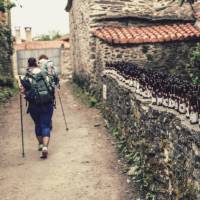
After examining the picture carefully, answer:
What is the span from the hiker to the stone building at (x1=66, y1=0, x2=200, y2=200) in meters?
1.50

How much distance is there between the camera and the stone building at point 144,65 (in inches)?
226

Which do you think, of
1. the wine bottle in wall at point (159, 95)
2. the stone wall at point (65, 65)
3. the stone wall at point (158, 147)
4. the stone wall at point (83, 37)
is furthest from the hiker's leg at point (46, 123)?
the stone wall at point (65, 65)

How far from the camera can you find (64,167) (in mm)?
7844

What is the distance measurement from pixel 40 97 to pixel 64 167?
136cm

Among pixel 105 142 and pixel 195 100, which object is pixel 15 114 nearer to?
pixel 105 142

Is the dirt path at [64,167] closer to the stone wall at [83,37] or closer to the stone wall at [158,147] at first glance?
the stone wall at [158,147]

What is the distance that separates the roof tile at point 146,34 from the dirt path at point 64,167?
296cm

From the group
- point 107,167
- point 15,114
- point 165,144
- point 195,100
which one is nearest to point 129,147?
point 107,167

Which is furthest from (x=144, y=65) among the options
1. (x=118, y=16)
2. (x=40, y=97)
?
(x=40, y=97)

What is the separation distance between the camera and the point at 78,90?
17078 millimetres

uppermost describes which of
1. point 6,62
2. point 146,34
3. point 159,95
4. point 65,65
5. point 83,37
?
point 146,34

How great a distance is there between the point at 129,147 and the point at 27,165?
6.16 feet

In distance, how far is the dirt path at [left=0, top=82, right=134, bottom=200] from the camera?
6766 millimetres

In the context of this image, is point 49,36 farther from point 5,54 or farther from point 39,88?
point 39,88
